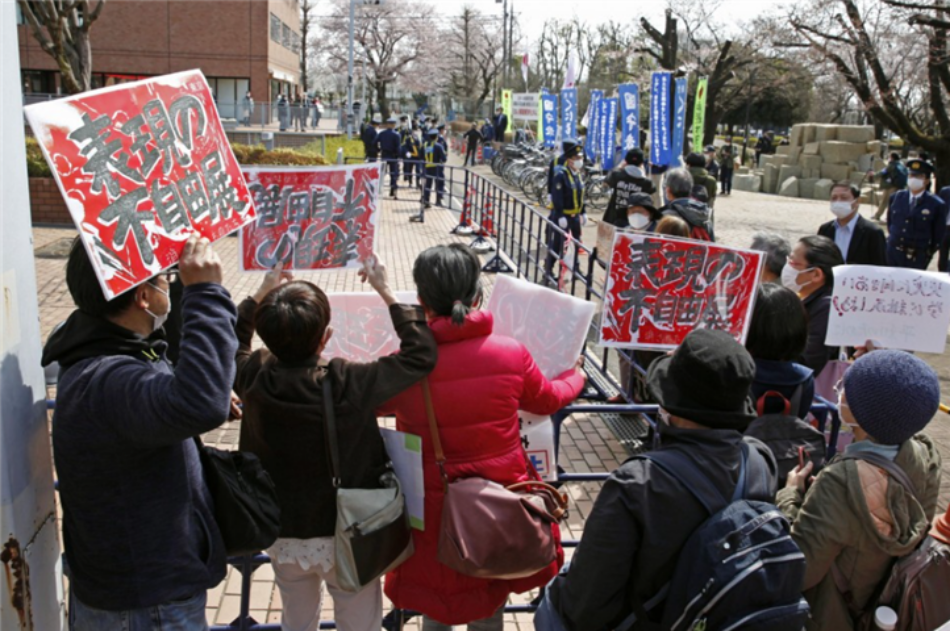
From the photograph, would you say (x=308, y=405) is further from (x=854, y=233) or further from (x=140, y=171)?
(x=854, y=233)

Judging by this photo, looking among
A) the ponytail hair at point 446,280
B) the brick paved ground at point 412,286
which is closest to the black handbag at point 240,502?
the ponytail hair at point 446,280

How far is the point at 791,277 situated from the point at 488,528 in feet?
8.89

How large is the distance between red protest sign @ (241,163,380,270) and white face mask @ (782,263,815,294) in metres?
2.24

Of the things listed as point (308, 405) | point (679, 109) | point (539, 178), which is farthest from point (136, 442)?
point (539, 178)

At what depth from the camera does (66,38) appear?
35.3 ft

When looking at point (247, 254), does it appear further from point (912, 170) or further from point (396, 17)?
point (396, 17)

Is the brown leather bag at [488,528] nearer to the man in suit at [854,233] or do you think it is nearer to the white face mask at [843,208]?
the man in suit at [854,233]

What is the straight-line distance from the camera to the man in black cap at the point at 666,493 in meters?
1.82

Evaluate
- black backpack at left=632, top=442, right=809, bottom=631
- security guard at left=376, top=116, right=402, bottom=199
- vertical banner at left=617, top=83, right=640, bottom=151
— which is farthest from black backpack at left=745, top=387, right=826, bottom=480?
security guard at left=376, top=116, right=402, bottom=199

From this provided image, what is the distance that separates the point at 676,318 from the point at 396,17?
165ft

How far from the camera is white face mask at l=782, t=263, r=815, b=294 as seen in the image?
4.08 m

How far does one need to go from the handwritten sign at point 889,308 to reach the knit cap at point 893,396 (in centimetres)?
135

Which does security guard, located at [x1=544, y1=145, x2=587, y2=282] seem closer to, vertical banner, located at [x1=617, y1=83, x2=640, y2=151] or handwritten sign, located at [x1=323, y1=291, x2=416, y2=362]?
vertical banner, located at [x1=617, y1=83, x2=640, y2=151]

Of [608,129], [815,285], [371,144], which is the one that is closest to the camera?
[815,285]
